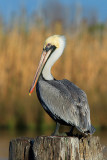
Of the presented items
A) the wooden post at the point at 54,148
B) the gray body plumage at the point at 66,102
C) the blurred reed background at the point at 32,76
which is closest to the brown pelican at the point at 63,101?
the gray body plumage at the point at 66,102

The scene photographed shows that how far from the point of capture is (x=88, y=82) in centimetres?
1127

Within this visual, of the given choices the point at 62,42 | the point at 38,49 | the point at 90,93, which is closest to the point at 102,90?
the point at 90,93

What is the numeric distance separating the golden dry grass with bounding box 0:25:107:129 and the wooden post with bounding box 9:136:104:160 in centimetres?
622

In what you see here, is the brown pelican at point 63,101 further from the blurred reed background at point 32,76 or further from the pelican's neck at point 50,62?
the blurred reed background at point 32,76

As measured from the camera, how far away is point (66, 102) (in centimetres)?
545

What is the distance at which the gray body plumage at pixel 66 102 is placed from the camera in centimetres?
523

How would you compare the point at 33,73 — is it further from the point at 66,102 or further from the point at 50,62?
the point at 66,102

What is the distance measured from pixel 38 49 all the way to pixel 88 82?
5.17ft

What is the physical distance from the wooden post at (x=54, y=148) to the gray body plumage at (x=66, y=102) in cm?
29

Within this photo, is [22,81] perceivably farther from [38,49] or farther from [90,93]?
[90,93]

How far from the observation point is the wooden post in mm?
4586

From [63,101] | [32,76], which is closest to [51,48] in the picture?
[63,101]

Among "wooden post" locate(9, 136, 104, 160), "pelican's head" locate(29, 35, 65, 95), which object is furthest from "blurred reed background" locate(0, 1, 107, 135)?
"wooden post" locate(9, 136, 104, 160)

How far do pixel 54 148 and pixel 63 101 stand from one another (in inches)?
40.3
